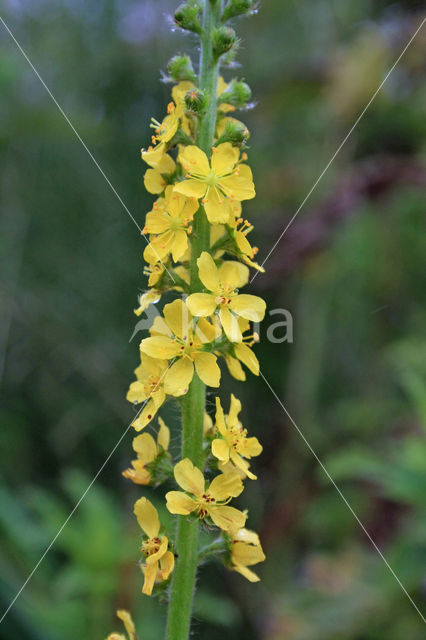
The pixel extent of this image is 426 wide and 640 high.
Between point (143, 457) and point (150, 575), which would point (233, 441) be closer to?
point (143, 457)

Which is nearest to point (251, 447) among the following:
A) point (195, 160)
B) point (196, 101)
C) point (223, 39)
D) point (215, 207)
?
point (215, 207)

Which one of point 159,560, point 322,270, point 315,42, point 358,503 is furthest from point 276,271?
point 315,42

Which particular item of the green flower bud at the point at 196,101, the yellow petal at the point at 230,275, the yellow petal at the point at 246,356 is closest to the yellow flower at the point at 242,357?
the yellow petal at the point at 246,356

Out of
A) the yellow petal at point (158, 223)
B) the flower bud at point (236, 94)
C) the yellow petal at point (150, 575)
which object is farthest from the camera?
the flower bud at point (236, 94)

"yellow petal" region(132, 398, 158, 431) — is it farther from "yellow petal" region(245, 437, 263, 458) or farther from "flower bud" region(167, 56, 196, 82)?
"flower bud" region(167, 56, 196, 82)

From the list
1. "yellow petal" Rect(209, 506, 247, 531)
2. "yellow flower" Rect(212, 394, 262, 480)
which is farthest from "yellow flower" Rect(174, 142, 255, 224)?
"yellow petal" Rect(209, 506, 247, 531)

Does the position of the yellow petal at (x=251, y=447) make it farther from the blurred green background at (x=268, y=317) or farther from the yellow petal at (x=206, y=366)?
the blurred green background at (x=268, y=317)

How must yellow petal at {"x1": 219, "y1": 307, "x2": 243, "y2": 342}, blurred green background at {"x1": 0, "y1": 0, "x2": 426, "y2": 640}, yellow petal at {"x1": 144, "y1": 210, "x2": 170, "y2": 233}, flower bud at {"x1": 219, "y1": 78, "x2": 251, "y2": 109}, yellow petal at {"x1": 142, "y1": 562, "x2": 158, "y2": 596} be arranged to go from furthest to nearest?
blurred green background at {"x1": 0, "y1": 0, "x2": 426, "y2": 640} → flower bud at {"x1": 219, "y1": 78, "x2": 251, "y2": 109} → yellow petal at {"x1": 144, "y1": 210, "x2": 170, "y2": 233} → yellow petal at {"x1": 219, "y1": 307, "x2": 243, "y2": 342} → yellow petal at {"x1": 142, "y1": 562, "x2": 158, "y2": 596}
